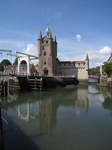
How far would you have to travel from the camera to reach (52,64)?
35.6 m

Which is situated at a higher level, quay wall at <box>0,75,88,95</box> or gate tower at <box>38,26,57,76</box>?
gate tower at <box>38,26,57,76</box>

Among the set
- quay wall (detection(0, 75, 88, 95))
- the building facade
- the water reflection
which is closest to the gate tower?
the building facade

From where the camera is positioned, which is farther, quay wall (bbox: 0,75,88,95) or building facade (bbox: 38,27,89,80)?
building facade (bbox: 38,27,89,80)

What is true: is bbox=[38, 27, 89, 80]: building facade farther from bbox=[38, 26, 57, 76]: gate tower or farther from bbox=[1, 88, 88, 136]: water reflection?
bbox=[1, 88, 88, 136]: water reflection

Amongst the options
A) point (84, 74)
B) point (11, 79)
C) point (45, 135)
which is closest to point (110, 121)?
point (45, 135)

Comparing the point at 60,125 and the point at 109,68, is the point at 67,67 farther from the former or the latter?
the point at 60,125

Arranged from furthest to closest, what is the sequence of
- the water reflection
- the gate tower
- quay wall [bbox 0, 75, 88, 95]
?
the gate tower, quay wall [bbox 0, 75, 88, 95], the water reflection

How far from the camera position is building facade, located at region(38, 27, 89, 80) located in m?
35.5

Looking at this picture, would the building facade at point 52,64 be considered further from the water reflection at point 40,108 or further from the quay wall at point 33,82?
the water reflection at point 40,108

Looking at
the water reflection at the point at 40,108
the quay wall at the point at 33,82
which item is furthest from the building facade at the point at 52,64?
the water reflection at the point at 40,108

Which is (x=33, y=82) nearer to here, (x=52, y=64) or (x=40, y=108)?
(x=52, y=64)

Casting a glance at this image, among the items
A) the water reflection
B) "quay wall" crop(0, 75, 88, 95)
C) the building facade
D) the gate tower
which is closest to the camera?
the water reflection

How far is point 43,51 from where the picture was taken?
3616cm

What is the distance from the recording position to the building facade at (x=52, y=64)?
116 feet
